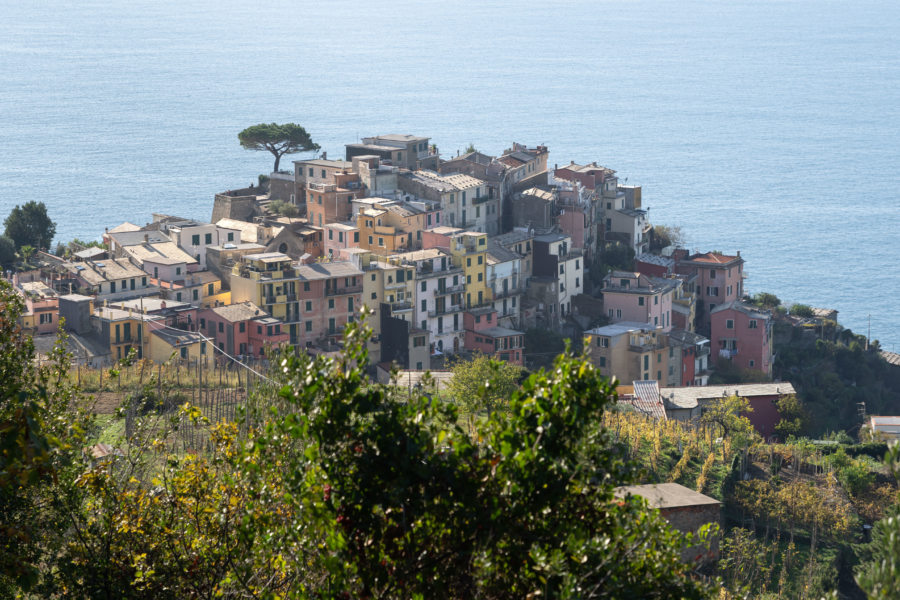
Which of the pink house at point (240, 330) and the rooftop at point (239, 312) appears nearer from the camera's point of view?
the pink house at point (240, 330)

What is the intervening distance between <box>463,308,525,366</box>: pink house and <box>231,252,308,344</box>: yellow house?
677 centimetres

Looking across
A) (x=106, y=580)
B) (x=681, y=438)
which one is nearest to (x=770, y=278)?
(x=681, y=438)

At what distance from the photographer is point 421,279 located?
49.1m

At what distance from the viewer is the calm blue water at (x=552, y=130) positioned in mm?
91375

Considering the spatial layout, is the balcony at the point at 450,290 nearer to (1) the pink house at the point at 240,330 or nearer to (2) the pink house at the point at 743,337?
(1) the pink house at the point at 240,330

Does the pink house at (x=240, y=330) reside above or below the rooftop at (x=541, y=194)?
below

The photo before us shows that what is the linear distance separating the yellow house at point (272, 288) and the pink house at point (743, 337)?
18.6m

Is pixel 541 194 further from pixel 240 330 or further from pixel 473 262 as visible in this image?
pixel 240 330

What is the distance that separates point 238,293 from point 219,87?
119m

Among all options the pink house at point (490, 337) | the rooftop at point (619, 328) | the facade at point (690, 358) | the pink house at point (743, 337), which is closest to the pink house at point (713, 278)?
the pink house at point (743, 337)

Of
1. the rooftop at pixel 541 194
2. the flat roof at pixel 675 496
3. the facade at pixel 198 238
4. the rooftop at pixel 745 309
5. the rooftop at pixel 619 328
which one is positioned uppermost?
the rooftop at pixel 541 194

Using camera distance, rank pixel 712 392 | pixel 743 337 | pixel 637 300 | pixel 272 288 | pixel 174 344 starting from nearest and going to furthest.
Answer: pixel 174 344
pixel 712 392
pixel 272 288
pixel 637 300
pixel 743 337

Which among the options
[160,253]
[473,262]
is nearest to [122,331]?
[160,253]

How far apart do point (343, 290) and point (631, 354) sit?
1062cm
